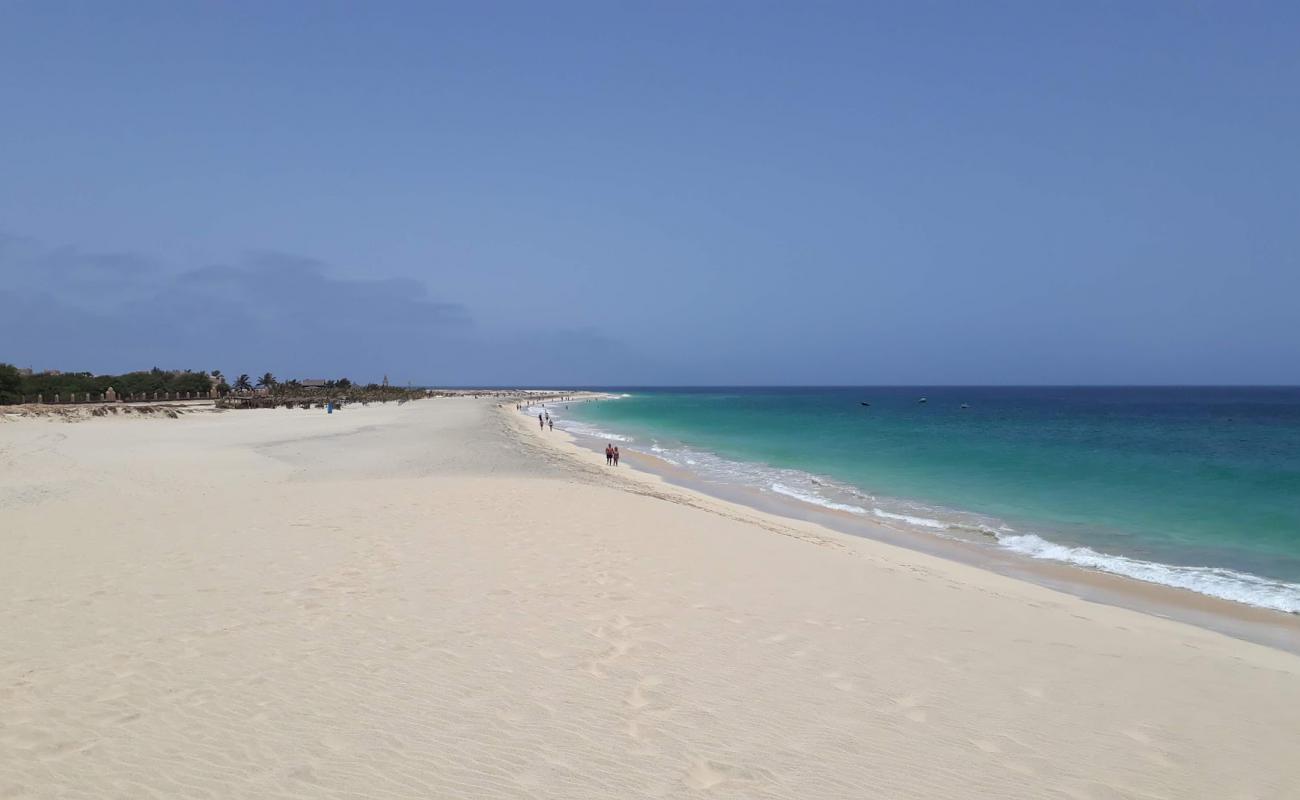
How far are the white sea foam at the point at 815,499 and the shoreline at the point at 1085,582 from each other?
0.37 m

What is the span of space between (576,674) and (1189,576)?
11478 mm

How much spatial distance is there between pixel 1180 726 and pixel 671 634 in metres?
3.86

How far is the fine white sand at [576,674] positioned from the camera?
3.69m

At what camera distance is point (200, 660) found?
4941mm

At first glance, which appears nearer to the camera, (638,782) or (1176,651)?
(638,782)

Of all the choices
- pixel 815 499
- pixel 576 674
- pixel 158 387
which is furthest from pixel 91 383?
pixel 576 674

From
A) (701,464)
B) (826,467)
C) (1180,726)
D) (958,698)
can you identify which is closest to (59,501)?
(958,698)

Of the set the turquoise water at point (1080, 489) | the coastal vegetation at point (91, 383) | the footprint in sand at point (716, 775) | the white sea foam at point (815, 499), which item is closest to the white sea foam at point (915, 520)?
the turquoise water at point (1080, 489)

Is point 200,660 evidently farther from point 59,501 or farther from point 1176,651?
point 59,501

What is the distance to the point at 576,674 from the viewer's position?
493 cm

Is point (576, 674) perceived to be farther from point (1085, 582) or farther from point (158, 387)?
point (158, 387)

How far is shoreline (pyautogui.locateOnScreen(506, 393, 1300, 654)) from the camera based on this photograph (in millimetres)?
8461

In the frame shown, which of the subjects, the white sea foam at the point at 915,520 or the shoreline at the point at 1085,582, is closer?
the shoreline at the point at 1085,582

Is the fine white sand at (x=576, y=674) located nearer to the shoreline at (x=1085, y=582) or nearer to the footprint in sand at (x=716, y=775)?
the footprint in sand at (x=716, y=775)
